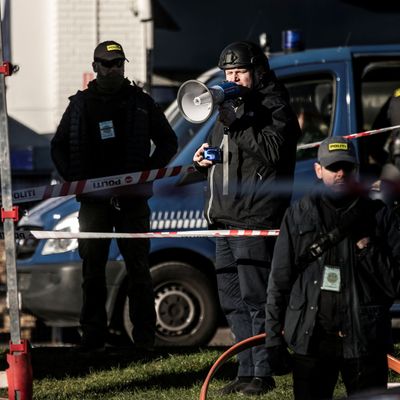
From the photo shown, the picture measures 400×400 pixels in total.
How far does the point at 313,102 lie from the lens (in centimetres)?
906

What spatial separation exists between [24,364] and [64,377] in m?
1.15

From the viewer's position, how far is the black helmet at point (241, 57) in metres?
6.42

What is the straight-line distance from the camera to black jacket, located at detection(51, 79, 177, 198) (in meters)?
7.45

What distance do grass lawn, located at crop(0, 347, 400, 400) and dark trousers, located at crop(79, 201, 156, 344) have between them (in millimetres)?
169

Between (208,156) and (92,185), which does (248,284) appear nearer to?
(208,156)

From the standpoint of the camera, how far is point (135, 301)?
7750 millimetres

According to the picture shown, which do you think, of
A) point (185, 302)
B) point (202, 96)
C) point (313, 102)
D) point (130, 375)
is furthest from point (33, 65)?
point (202, 96)

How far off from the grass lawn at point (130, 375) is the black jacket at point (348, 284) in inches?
58.8

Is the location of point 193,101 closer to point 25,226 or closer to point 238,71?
point 238,71

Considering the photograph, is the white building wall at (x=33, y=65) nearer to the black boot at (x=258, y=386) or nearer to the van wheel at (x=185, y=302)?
the van wheel at (x=185, y=302)

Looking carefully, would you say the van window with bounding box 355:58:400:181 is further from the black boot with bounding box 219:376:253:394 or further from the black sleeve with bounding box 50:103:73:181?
the black boot with bounding box 219:376:253:394

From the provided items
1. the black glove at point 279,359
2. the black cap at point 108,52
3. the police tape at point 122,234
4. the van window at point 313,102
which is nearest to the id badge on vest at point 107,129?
the black cap at point 108,52

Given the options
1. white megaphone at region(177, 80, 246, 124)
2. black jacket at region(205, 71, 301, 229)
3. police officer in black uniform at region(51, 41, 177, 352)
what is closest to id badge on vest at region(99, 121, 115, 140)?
police officer in black uniform at region(51, 41, 177, 352)

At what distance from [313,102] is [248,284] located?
9.58 feet
